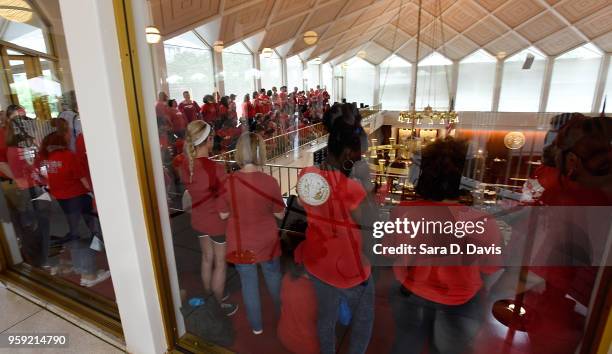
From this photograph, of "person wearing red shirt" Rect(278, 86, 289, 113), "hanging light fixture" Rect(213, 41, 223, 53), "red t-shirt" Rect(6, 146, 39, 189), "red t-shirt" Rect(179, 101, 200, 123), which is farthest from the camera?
"hanging light fixture" Rect(213, 41, 223, 53)

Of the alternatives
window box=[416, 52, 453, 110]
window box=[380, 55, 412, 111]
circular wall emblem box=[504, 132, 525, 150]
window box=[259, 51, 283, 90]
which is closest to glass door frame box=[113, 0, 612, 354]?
circular wall emblem box=[504, 132, 525, 150]

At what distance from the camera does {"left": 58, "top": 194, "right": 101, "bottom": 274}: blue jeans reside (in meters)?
1.90

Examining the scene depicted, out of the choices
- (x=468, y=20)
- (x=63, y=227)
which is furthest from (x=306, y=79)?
(x=63, y=227)

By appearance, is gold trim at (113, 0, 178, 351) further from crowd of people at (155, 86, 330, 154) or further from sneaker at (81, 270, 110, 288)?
sneaker at (81, 270, 110, 288)

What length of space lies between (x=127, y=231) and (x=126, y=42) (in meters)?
0.67

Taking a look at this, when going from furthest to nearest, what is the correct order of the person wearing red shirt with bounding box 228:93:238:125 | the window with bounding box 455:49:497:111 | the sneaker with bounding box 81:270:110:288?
the window with bounding box 455:49:497:111 → the person wearing red shirt with bounding box 228:93:238:125 → the sneaker with bounding box 81:270:110:288

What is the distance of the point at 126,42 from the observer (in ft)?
3.07

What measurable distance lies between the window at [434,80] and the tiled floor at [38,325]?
9.89 meters

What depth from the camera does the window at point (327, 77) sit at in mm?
5651

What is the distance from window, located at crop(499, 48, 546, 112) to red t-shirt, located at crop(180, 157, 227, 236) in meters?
5.89

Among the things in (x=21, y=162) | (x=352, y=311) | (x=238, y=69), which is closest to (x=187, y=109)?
(x=21, y=162)

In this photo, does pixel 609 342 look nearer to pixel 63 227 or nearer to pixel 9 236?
pixel 63 227

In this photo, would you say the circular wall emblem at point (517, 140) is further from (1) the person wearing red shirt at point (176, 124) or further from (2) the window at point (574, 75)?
(1) the person wearing red shirt at point (176, 124)

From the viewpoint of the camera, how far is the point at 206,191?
1.46 meters
